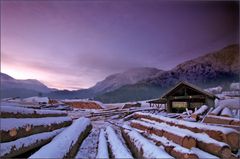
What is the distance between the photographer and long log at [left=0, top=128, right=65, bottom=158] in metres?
2.97

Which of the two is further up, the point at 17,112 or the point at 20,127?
the point at 17,112

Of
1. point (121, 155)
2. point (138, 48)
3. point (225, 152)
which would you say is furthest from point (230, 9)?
point (121, 155)

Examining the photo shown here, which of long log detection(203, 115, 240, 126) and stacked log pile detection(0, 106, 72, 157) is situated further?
long log detection(203, 115, 240, 126)

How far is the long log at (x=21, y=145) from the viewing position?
297cm

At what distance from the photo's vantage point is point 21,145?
3.34 meters

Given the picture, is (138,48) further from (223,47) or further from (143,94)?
(143,94)

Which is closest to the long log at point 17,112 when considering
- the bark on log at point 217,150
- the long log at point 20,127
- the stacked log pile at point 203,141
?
the long log at point 20,127

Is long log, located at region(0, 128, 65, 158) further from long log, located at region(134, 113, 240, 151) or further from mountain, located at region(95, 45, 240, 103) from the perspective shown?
mountain, located at region(95, 45, 240, 103)

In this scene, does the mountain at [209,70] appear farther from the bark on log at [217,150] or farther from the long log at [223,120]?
the bark on log at [217,150]

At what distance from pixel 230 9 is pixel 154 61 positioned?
13.4ft

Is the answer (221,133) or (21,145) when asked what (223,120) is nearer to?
(221,133)

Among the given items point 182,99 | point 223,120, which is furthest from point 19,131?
point 182,99

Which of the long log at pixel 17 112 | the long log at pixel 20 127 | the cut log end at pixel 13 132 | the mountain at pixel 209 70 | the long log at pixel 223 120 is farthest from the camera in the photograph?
the mountain at pixel 209 70

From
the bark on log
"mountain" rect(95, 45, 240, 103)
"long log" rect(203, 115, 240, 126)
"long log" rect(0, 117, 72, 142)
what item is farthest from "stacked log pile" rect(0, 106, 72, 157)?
"mountain" rect(95, 45, 240, 103)
